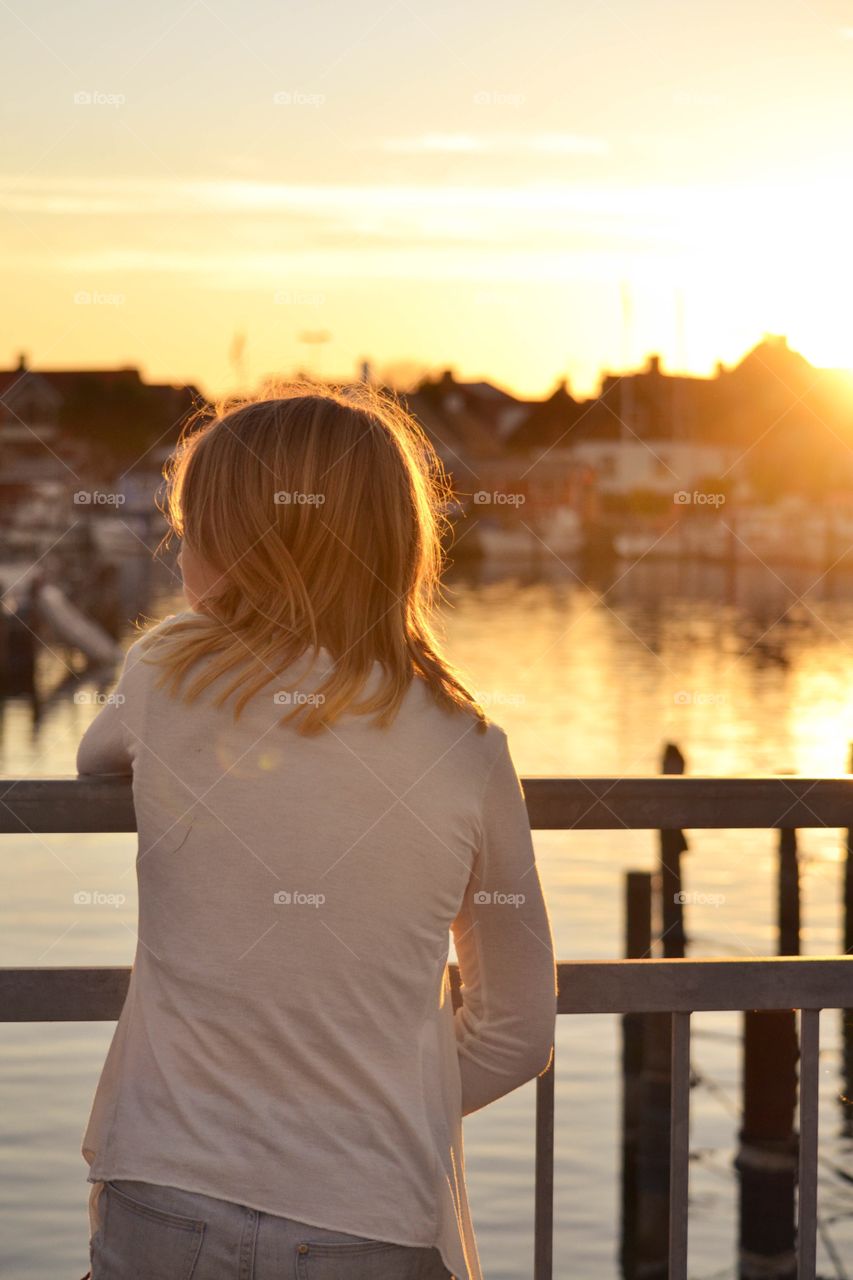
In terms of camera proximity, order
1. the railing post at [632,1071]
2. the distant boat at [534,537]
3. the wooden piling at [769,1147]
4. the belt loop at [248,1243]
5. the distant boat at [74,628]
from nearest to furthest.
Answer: the belt loop at [248,1243] < the wooden piling at [769,1147] < the railing post at [632,1071] < the distant boat at [74,628] < the distant boat at [534,537]

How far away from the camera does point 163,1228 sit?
1.89 metres

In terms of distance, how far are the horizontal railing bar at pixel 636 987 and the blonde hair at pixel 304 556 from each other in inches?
27.2

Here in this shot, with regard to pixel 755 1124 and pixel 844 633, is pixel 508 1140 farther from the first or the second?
pixel 844 633

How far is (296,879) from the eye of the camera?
6.24ft

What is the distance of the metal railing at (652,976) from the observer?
2.52m

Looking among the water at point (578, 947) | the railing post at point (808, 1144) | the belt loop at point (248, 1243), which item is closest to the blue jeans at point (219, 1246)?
the belt loop at point (248, 1243)

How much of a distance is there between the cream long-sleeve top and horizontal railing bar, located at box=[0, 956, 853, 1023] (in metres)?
0.54

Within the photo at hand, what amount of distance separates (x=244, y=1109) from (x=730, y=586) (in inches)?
4088

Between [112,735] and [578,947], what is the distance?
47.5 feet

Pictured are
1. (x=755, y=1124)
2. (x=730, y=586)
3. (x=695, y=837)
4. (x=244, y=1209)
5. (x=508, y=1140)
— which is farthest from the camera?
(x=730, y=586)

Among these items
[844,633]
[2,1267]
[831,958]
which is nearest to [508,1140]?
[2,1267]

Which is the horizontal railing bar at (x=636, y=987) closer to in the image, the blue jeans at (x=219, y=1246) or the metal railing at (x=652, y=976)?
the metal railing at (x=652, y=976)

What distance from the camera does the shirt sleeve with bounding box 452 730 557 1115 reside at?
200 centimetres

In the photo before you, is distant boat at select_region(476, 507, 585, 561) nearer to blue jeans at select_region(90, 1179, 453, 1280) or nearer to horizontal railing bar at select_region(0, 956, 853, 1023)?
horizontal railing bar at select_region(0, 956, 853, 1023)
